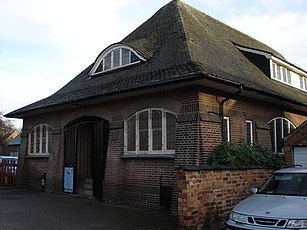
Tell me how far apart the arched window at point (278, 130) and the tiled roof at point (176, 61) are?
1.18 meters

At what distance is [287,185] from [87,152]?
11.0 meters

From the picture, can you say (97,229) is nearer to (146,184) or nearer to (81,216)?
(81,216)

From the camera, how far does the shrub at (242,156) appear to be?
1037 cm

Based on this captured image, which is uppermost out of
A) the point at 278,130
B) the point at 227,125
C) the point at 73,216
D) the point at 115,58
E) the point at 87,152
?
the point at 115,58

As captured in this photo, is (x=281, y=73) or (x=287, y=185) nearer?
(x=287, y=185)

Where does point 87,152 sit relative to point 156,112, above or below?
below

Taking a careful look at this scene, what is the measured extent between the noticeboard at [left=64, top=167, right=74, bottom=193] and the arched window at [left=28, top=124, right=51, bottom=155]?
2137mm

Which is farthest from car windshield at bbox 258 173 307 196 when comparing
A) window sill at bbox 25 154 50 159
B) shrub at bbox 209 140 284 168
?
window sill at bbox 25 154 50 159

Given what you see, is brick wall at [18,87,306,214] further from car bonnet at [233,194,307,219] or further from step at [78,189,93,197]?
car bonnet at [233,194,307,219]

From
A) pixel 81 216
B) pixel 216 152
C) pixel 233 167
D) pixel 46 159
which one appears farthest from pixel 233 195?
pixel 46 159

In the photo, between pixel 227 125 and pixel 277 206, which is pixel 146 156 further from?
pixel 277 206

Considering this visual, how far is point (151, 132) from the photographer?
12.1 m

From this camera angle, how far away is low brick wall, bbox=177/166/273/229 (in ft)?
25.5

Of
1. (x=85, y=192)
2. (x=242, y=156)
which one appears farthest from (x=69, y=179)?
(x=242, y=156)
